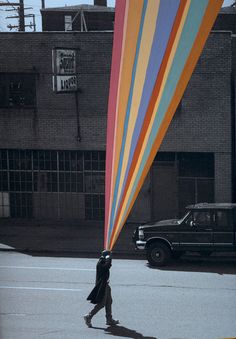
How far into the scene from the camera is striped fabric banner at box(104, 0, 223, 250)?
9.55ft

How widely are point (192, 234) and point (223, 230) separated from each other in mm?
411

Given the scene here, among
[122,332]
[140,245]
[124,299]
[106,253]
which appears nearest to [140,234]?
[140,245]

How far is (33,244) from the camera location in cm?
759

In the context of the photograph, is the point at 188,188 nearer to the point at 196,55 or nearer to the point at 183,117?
the point at 183,117

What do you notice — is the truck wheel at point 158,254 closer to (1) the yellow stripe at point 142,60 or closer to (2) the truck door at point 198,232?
(2) the truck door at point 198,232

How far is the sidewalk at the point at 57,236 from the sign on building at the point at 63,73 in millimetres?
1350

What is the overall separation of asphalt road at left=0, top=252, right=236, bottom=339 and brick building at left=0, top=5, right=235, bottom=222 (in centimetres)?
78

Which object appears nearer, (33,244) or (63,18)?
(63,18)

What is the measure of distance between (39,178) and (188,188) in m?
2.30

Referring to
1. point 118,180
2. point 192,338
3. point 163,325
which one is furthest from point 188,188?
point 118,180

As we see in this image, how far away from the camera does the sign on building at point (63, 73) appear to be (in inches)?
212

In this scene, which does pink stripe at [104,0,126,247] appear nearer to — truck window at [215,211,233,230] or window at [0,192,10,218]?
window at [0,192,10,218]

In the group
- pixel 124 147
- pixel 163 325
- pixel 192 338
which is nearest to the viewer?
pixel 124 147

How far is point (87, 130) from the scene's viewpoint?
612 centimetres
